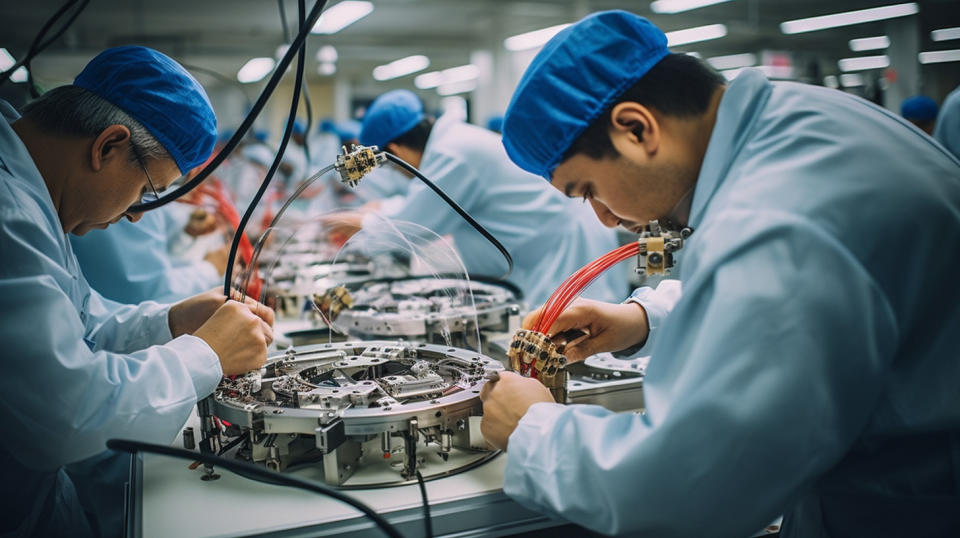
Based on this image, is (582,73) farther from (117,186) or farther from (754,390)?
(117,186)

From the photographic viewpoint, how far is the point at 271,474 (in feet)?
2.89

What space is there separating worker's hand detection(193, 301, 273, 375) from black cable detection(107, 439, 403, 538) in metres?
0.25

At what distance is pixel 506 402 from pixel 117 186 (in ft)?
2.91

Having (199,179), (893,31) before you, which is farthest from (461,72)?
(199,179)

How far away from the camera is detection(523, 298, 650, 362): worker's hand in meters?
1.31

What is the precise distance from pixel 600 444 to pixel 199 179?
3.20 ft

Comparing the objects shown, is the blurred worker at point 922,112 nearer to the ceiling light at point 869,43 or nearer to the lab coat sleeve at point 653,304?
the ceiling light at point 869,43

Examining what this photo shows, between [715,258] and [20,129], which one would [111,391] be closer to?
[20,129]

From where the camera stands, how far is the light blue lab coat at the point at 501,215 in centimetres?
268

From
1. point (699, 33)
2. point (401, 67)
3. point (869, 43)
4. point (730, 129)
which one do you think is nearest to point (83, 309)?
point (730, 129)

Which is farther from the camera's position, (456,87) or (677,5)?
(456,87)

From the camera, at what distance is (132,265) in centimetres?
221

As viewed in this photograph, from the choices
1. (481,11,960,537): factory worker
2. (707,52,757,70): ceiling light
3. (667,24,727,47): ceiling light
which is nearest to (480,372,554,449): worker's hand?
(481,11,960,537): factory worker

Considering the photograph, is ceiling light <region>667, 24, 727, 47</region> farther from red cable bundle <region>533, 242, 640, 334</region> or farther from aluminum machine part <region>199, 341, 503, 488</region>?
aluminum machine part <region>199, 341, 503, 488</region>
